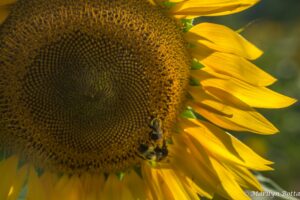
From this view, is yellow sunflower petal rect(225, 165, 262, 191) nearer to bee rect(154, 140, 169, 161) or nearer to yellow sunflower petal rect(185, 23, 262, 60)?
bee rect(154, 140, 169, 161)

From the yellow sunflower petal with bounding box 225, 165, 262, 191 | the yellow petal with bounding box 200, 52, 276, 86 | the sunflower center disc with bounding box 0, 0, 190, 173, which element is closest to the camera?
the sunflower center disc with bounding box 0, 0, 190, 173

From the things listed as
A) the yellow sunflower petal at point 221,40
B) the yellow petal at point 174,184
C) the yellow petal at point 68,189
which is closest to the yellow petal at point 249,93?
the yellow sunflower petal at point 221,40

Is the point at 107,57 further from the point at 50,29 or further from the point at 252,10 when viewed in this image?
the point at 252,10

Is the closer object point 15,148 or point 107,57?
point 107,57

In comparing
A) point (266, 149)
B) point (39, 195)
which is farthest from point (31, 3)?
point (266, 149)

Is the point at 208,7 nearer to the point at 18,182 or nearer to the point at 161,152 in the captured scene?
the point at 161,152

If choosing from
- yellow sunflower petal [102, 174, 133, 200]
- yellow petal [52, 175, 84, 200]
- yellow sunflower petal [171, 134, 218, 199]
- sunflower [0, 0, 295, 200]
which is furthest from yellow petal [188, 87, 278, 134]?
yellow petal [52, 175, 84, 200]

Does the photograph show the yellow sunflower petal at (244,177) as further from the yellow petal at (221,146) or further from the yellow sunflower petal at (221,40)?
the yellow sunflower petal at (221,40)

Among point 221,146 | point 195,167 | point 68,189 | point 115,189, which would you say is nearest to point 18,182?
point 68,189
